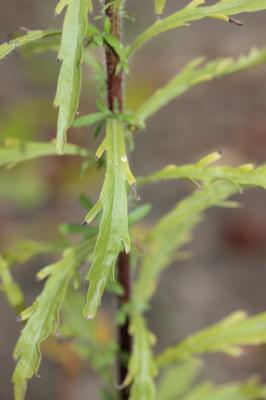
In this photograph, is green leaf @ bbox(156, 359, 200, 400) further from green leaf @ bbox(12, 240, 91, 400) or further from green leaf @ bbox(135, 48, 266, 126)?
green leaf @ bbox(135, 48, 266, 126)

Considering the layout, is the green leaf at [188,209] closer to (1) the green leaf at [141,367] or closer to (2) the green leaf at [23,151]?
(1) the green leaf at [141,367]

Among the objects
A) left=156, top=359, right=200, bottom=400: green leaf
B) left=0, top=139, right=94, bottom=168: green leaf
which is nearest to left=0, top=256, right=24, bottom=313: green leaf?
left=0, top=139, right=94, bottom=168: green leaf

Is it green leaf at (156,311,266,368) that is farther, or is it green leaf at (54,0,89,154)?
green leaf at (156,311,266,368)

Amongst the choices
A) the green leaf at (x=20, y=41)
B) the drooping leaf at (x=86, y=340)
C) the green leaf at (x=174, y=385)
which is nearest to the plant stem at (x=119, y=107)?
the drooping leaf at (x=86, y=340)

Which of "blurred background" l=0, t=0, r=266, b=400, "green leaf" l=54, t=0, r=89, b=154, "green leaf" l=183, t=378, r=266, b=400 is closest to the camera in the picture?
"green leaf" l=54, t=0, r=89, b=154

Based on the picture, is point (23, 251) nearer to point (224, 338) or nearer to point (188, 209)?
point (188, 209)
